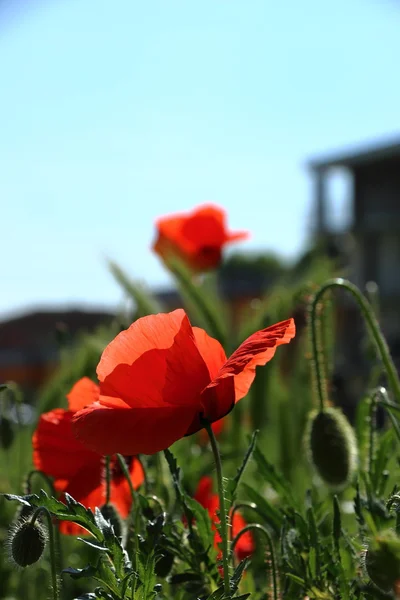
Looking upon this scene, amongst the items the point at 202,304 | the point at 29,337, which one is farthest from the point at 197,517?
the point at 29,337

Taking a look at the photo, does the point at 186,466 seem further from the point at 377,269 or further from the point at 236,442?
the point at 377,269

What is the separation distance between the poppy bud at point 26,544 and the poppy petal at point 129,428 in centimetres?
6

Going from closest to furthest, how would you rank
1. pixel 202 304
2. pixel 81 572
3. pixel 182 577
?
pixel 81 572 → pixel 182 577 → pixel 202 304

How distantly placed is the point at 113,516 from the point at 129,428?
0.17 metres

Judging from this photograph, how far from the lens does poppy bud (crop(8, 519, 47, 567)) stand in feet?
1.64

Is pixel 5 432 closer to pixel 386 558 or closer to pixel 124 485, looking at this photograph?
pixel 124 485

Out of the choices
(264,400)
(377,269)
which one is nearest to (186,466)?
(264,400)

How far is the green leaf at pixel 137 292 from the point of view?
1211 mm

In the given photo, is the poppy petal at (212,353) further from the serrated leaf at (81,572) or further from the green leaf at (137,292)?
the green leaf at (137,292)

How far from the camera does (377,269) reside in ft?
52.9

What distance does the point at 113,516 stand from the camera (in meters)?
0.63

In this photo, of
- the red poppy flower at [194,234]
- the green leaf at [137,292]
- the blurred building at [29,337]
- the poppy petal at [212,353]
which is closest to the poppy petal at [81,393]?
the poppy petal at [212,353]

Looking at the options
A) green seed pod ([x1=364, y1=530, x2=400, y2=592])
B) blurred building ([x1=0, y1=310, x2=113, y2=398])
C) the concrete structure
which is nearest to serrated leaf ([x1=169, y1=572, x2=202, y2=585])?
green seed pod ([x1=364, y1=530, x2=400, y2=592])

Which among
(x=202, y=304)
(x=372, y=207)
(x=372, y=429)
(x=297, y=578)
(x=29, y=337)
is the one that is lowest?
(x=297, y=578)
